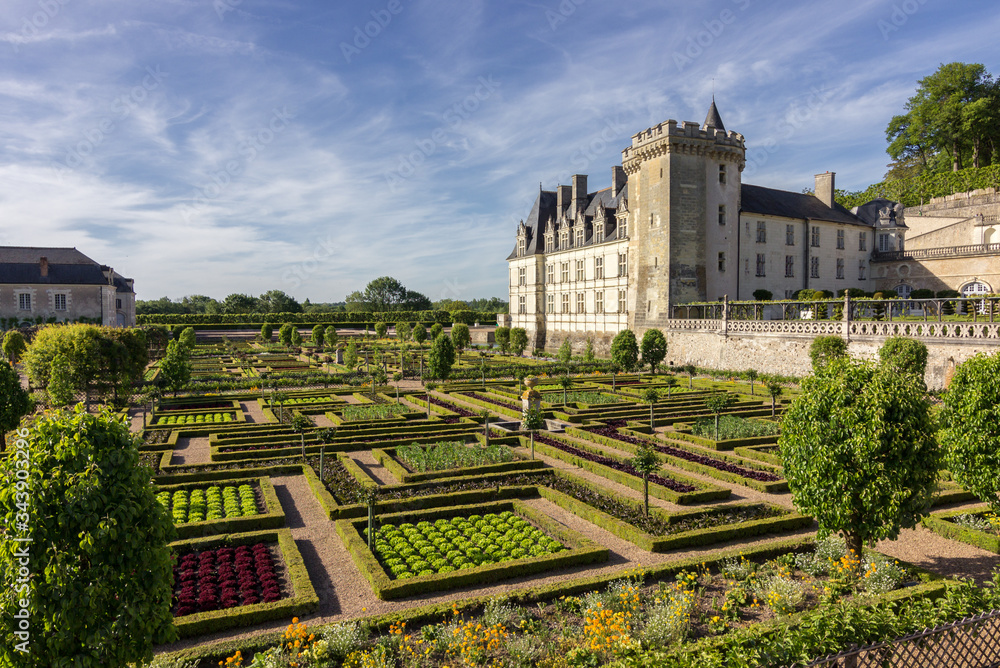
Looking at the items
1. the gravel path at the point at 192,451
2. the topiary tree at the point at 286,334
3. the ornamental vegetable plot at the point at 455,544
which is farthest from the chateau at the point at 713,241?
the ornamental vegetable plot at the point at 455,544

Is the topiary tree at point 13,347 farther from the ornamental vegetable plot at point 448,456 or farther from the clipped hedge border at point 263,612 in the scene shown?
the clipped hedge border at point 263,612

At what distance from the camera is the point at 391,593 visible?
9.59m

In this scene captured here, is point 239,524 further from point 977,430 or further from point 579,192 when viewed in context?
point 579,192

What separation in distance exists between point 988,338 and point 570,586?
24777mm

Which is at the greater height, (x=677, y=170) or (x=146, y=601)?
(x=677, y=170)

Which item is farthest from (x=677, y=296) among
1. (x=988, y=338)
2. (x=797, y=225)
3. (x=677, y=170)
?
(x=988, y=338)

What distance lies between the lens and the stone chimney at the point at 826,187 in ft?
164

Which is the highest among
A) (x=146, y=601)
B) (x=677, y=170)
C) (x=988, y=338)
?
(x=677, y=170)

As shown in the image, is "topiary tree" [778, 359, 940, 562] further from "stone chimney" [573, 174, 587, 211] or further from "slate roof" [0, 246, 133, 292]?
"slate roof" [0, 246, 133, 292]

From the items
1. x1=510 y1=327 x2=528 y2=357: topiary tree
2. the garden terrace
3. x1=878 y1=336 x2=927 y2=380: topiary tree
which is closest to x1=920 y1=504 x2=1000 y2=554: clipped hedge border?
x1=878 y1=336 x2=927 y2=380: topiary tree

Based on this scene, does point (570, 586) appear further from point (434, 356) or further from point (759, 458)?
point (434, 356)

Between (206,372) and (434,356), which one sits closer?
(434,356)

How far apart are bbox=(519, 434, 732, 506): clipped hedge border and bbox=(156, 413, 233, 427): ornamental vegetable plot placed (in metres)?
14.9

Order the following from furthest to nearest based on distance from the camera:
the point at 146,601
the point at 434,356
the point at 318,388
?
the point at 318,388
the point at 434,356
the point at 146,601
